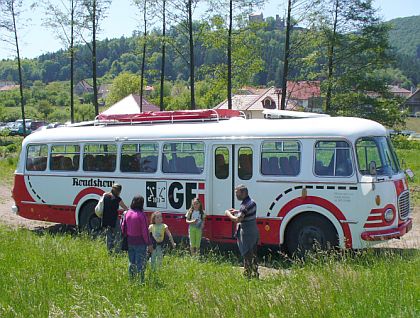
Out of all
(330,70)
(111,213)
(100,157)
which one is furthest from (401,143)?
(111,213)

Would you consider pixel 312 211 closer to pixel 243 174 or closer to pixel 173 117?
pixel 243 174

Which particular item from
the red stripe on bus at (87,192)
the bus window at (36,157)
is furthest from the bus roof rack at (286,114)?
the bus window at (36,157)

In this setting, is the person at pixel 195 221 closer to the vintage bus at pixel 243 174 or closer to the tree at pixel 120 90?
the vintage bus at pixel 243 174

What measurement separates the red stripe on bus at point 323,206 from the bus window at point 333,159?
519 millimetres

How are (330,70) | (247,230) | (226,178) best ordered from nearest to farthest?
(247,230) → (226,178) → (330,70)

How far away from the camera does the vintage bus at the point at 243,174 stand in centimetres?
1118

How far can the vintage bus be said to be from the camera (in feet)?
36.7

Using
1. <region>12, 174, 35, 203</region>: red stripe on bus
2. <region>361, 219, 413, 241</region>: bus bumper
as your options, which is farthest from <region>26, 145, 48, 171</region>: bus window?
<region>361, 219, 413, 241</region>: bus bumper

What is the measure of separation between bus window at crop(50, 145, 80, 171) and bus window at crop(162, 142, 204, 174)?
2910 mm

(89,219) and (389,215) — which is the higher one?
(389,215)

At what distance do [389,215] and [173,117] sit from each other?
5666 mm

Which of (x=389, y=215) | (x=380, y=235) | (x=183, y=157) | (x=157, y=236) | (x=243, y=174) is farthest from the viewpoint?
(x=183, y=157)

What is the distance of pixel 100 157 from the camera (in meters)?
14.8

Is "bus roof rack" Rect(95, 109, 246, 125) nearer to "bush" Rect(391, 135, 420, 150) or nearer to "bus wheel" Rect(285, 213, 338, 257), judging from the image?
"bus wheel" Rect(285, 213, 338, 257)
